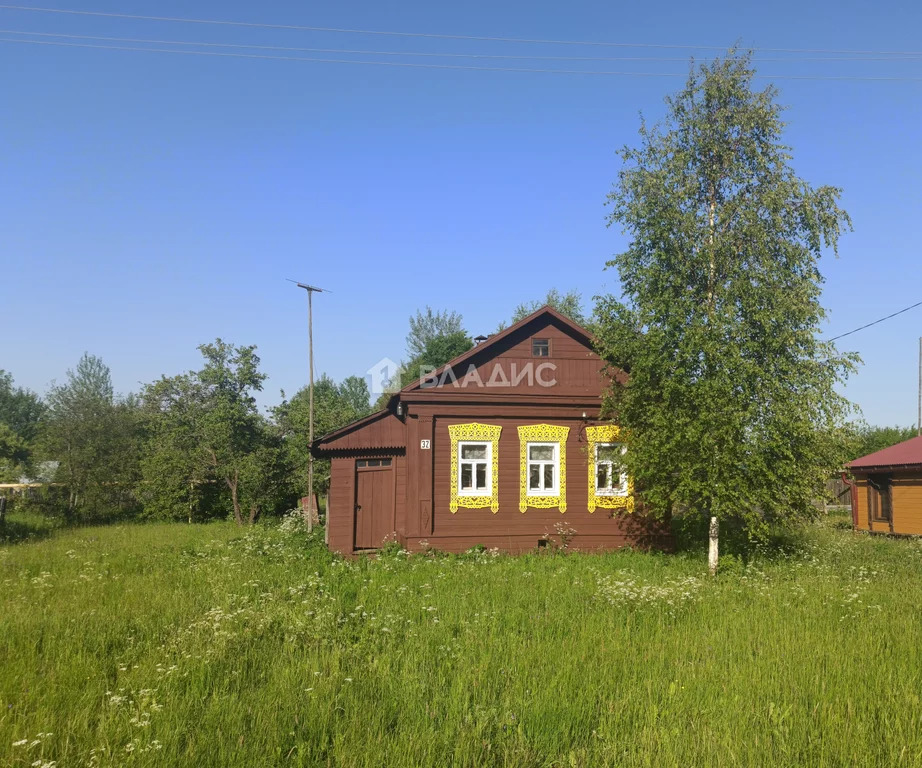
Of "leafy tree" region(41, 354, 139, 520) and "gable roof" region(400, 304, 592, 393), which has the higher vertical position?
"gable roof" region(400, 304, 592, 393)

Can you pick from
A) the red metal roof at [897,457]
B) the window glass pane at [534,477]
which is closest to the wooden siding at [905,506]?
the red metal roof at [897,457]

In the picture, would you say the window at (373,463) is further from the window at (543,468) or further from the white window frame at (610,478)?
the white window frame at (610,478)

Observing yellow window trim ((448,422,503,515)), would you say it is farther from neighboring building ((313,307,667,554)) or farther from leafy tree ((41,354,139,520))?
leafy tree ((41,354,139,520))

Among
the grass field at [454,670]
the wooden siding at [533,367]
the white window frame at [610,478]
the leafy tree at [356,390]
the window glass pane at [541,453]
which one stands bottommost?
the grass field at [454,670]

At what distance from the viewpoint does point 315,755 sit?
498 cm

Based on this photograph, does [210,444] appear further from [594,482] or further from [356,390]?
[356,390]

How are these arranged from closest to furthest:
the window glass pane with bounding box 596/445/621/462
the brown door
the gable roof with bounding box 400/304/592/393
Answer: the gable roof with bounding box 400/304/592/393 → the brown door → the window glass pane with bounding box 596/445/621/462

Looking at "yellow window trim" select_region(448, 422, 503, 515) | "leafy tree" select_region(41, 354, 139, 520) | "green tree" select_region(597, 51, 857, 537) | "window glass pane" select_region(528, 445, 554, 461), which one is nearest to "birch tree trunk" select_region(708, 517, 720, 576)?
"green tree" select_region(597, 51, 857, 537)

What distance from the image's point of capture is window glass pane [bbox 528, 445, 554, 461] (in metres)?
16.8

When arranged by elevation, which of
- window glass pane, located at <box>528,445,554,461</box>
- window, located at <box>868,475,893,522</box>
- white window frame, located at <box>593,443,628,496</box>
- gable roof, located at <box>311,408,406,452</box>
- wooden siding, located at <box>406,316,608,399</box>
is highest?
wooden siding, located at <box>406,316,608,399</box>

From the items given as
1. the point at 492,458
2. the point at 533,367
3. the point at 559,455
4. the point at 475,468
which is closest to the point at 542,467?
the point at 559,455

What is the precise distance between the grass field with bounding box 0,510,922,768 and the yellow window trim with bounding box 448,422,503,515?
4267mm

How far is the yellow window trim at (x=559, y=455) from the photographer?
1652 cm

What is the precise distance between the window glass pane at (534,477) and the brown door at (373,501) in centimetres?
372
